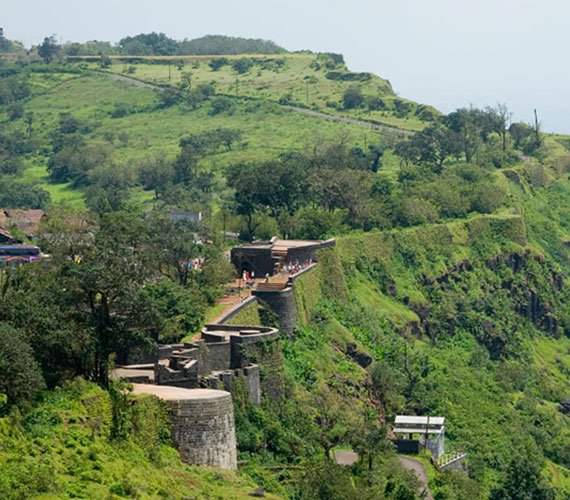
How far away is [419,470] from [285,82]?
11260 centimetres

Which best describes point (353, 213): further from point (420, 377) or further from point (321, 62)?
point (321, 62)

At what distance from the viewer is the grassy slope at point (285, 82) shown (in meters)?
157

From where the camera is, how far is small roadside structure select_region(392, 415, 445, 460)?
219ft

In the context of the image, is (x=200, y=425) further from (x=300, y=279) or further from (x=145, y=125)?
(x=145, y=125)

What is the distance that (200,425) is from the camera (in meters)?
51.7

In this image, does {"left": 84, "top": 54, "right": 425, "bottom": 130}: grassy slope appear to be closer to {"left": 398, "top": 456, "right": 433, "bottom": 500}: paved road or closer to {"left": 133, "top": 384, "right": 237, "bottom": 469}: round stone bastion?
{"left": 398, "top": 456, "right": 433, "bottom": 500}: paved road

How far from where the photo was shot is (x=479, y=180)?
4616 inches

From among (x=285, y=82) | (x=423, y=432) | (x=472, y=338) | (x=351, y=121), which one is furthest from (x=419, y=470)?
(x=285, y=82)

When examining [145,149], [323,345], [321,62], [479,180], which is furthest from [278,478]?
[321,62]

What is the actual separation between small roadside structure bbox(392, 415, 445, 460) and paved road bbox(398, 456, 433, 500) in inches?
73.9

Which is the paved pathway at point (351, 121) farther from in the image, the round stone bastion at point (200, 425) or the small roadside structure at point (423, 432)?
the round stone bastion at point (200, 425)

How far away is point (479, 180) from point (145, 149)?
38368 millimetres

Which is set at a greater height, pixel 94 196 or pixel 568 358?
pixel 94 196

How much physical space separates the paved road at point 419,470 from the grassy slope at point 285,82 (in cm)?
8392
